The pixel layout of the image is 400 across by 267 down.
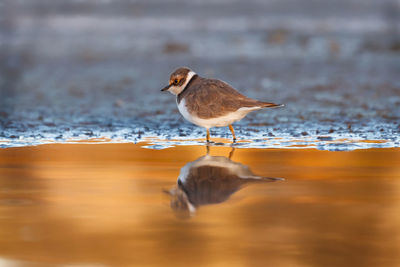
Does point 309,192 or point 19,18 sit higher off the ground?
point 19,18

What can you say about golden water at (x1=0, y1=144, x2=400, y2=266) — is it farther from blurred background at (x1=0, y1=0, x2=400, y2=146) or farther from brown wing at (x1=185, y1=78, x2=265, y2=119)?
blurred background at (x1=0, y1=0, x2=400, y2=146)

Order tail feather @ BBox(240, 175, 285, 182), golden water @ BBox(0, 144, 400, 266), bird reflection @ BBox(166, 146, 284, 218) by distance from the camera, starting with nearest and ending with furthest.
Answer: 1. golden water @ BBox(0, 144, 400, 266)
2. bird reflection @ BBox(166, 146, 284, 218)
3. tail feather @ BBox(240, 175, 285, 182)

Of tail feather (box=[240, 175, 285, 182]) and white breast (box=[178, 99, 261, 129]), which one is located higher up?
white breast (box=[178, 99, 261, 129])

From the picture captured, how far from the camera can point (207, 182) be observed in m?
4.66

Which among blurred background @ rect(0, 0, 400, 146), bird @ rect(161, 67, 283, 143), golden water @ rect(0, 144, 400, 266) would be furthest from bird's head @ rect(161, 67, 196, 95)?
golden water @ rect(0, 144, 400, 266)

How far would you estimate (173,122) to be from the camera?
7836mm

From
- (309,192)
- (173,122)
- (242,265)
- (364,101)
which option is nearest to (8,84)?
(173,122)

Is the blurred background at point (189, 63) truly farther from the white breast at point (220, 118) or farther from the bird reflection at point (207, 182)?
the bird reflection at point (207, 182)

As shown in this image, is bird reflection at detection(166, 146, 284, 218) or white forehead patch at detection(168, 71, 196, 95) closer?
bird reflection at detection(166, 146, 284, 218)

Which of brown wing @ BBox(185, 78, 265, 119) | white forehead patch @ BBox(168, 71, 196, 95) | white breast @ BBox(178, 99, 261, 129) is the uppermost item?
white forehead patch @ BBox(168, 71, 196, 95)

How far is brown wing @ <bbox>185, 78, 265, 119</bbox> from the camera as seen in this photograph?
6.19 metres

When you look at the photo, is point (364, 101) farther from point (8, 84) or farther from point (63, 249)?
point (63, 249)

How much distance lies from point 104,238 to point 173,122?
4447mm

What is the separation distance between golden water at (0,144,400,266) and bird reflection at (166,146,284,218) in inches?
0.4
